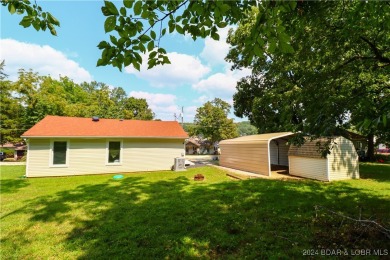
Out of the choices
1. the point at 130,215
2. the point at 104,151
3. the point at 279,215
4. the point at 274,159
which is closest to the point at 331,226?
the point at 279,215

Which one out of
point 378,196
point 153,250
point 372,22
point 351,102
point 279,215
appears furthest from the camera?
point 378,196

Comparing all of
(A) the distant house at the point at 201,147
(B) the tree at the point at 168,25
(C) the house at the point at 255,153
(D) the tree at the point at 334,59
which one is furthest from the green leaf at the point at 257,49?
(A) the distant house at the point at 201,147

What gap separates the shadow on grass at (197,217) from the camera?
423cm

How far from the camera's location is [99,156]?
1500 centimetres

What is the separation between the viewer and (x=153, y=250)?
13.7 ft

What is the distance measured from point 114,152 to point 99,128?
2125mm

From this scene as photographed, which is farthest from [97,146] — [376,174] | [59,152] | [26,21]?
[376,174]

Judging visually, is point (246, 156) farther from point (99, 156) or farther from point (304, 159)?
point (99, 156)

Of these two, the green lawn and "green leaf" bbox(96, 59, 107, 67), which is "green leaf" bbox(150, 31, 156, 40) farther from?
the green lawn

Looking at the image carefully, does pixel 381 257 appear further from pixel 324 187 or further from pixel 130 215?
pixel 324 187

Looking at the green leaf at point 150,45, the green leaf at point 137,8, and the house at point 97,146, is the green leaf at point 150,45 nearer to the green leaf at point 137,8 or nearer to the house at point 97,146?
the green leaf at point 137,8

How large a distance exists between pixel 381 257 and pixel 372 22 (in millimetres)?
4620

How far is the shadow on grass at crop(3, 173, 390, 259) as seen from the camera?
13.9 ft

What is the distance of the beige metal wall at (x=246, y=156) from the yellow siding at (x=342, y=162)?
348cm
